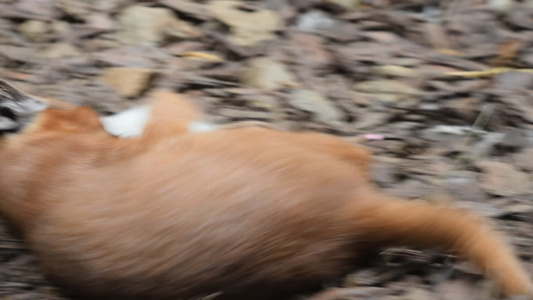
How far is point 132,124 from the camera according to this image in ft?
11.9

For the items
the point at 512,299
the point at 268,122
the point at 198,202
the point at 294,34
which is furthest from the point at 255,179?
the point at 294,34

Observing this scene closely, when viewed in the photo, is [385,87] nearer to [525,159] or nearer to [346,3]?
[346,3]

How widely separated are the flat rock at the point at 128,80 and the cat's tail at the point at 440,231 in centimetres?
173

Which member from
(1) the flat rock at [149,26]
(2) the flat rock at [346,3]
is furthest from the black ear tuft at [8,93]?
(2) the flat rock at [346,3]

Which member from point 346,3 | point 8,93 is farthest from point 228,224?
point 346,3

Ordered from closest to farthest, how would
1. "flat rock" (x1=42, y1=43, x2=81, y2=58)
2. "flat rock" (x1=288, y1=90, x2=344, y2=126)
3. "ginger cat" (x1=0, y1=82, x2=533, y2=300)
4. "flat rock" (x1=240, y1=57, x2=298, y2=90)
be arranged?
"ginger cat" (x1=0, y1=82, x2=533, y2=300) < "flat rock" (x1=288, y1=90, x2=344, y2=126) < "flat rock" (x1=240, y1=57, x2=298, y2=90) < "flat rock" (x1=42, y1=43, x2=81, y2=58)

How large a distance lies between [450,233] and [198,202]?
77cm

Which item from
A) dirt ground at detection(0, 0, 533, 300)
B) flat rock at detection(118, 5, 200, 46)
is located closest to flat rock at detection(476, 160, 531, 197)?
dirt ground at detection(0, 0, 533, 300)

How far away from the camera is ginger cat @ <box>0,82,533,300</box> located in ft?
8.48

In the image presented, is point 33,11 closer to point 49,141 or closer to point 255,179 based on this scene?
point 49,141

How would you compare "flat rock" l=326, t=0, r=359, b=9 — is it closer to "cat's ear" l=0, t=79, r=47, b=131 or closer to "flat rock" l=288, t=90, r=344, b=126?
"flat rock" l=288, t=90, r=344, b=126

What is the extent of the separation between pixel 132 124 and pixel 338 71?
1.11 metres

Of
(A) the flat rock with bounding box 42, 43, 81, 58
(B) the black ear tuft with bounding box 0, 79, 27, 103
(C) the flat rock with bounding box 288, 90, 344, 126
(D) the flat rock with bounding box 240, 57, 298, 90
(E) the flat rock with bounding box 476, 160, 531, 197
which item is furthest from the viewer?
(A) the flat rock with bounding box 42, 43, 81, 58

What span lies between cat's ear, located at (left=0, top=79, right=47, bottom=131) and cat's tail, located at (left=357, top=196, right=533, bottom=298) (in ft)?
4.48
